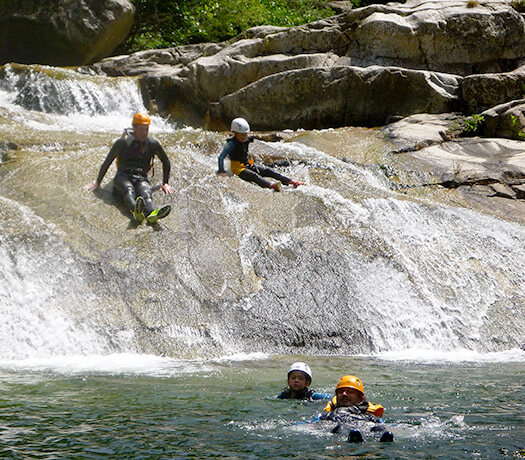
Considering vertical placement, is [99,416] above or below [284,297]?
below

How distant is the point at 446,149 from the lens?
14328mm

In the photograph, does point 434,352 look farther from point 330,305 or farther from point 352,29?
point 352,29

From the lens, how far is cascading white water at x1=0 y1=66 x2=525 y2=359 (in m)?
8.26

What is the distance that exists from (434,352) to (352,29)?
1134 centimetres

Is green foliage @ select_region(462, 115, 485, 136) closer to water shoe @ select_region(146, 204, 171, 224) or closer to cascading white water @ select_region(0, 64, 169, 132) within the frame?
cascading white water @ select_region(0, 64, 169, 132)

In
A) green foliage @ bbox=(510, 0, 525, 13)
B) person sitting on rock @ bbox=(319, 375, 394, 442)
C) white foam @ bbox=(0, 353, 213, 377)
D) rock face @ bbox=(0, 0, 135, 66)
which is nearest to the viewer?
person sitting on rock @ bbox=(319, 375, 394, 442)

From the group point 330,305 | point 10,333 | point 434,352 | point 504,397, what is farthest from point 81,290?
point 504,397

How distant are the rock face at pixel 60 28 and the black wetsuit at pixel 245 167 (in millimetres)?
10383

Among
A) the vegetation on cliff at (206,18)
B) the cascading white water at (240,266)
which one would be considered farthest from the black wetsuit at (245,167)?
the vegetation on cliff at (206,18)

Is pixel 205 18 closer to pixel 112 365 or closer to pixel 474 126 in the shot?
pixel 474 126

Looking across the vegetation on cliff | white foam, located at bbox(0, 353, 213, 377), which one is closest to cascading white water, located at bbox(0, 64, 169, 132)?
the vegetation on cliff

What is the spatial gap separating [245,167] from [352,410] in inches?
274

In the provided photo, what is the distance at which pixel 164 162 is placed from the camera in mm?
10469

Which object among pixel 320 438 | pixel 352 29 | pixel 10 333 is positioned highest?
pixel 352 29
